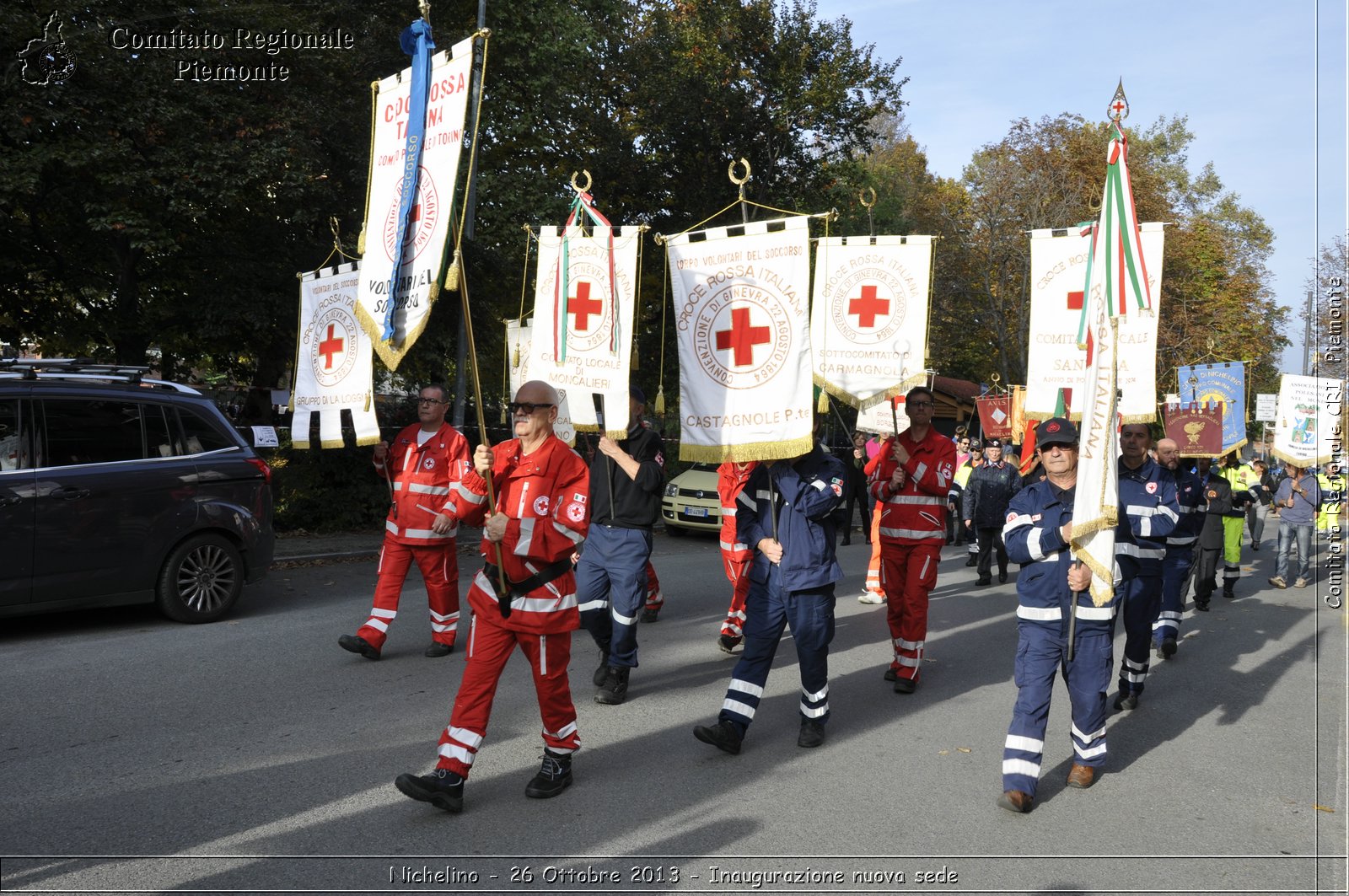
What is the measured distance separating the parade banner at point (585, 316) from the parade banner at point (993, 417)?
1306cm

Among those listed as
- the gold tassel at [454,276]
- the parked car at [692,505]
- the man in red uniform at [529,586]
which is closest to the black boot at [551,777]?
the man in red uniform at [529,586]

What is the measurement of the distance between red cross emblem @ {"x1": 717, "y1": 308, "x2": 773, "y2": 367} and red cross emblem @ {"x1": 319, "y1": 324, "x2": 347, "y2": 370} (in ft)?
13.6

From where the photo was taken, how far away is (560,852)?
411cm

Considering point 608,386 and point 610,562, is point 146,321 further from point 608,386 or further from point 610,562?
point 610,562

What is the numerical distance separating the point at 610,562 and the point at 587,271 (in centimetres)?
261

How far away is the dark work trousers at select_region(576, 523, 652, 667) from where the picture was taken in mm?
6469

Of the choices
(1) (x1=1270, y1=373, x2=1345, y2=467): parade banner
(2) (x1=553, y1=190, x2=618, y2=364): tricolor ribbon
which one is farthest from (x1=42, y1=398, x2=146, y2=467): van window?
(1) (x1=1270, y1=373, x2=1345, y2=467): parade banner

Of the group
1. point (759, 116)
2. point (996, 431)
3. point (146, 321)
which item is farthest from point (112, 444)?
point (759, 116)

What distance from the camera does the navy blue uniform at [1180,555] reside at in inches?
320

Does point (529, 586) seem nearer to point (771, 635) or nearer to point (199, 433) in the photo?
point (771, 635)

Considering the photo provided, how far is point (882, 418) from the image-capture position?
9.17 m

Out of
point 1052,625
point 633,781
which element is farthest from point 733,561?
point 1052,625

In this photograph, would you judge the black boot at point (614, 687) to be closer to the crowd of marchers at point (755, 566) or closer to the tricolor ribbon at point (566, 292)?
the crowd of marchers at point (755, 566)

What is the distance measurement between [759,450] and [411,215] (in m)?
2.08
